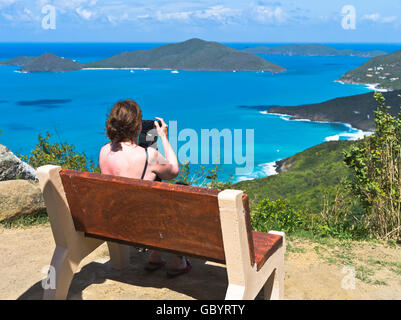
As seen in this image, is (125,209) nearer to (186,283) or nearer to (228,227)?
(228,227)

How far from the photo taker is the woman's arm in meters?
2.59

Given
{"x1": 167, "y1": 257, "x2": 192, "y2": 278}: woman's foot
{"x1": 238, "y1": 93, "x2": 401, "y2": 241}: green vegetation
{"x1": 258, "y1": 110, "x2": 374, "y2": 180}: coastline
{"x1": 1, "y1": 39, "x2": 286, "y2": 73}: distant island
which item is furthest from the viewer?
{"x1": 1, "y1": 39, "x2": 286, "y2": 73}: distant island

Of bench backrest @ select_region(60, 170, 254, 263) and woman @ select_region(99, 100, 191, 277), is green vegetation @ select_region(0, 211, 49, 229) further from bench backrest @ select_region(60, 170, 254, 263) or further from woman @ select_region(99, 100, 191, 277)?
woman @ select_region(99, 100, 191, 277)

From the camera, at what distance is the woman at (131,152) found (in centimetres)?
258

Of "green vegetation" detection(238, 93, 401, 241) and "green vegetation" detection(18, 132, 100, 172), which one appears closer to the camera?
"green vegetation" detection(238, 93, 401, 241)

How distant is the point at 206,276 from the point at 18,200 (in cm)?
243

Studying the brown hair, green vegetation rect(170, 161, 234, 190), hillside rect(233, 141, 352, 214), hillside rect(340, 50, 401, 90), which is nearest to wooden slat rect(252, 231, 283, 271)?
the brown hair

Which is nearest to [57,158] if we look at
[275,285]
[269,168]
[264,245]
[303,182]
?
[275,285]

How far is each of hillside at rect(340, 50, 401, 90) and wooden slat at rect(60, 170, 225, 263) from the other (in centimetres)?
13993

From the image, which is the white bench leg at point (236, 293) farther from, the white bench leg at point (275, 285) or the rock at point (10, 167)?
the rock at point (10, 167)

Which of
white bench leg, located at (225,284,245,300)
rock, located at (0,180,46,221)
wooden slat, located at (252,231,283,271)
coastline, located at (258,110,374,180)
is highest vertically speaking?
wooden slat, located at (252,231,283,271)

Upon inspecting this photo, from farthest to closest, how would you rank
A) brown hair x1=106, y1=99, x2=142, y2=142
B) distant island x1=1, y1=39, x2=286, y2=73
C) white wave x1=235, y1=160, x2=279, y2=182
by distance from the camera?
distant island x1=1, y1=39, x2=286, y2=73 < white wave x1=235, y1=160, x2=279, y2=182 < brown hair x1=106, y1=99, x2=142, y2=142

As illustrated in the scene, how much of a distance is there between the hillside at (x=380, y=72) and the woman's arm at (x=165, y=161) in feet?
458

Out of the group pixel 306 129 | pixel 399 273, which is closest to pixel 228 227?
pixel 399 273
